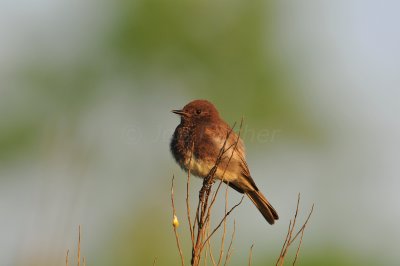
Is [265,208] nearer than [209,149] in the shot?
No

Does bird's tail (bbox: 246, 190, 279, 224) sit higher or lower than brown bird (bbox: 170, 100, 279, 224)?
lower

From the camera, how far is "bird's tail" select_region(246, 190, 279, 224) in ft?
28.0

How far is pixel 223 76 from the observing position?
23875 mm

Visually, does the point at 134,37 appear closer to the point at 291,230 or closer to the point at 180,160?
the point at 180,160

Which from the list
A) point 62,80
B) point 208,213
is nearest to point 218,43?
point 62,80

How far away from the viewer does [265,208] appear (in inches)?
337

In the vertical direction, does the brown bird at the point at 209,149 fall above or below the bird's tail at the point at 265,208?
above

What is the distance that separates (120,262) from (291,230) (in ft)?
40.2

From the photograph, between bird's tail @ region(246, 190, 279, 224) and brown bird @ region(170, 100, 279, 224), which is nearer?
brown bird @ region(170, 100, 279, 224)

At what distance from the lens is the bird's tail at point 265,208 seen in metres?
8.54

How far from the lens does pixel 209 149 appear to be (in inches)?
318

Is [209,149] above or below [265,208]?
above

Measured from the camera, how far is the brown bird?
807 cm

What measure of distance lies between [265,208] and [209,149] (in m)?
1.10
